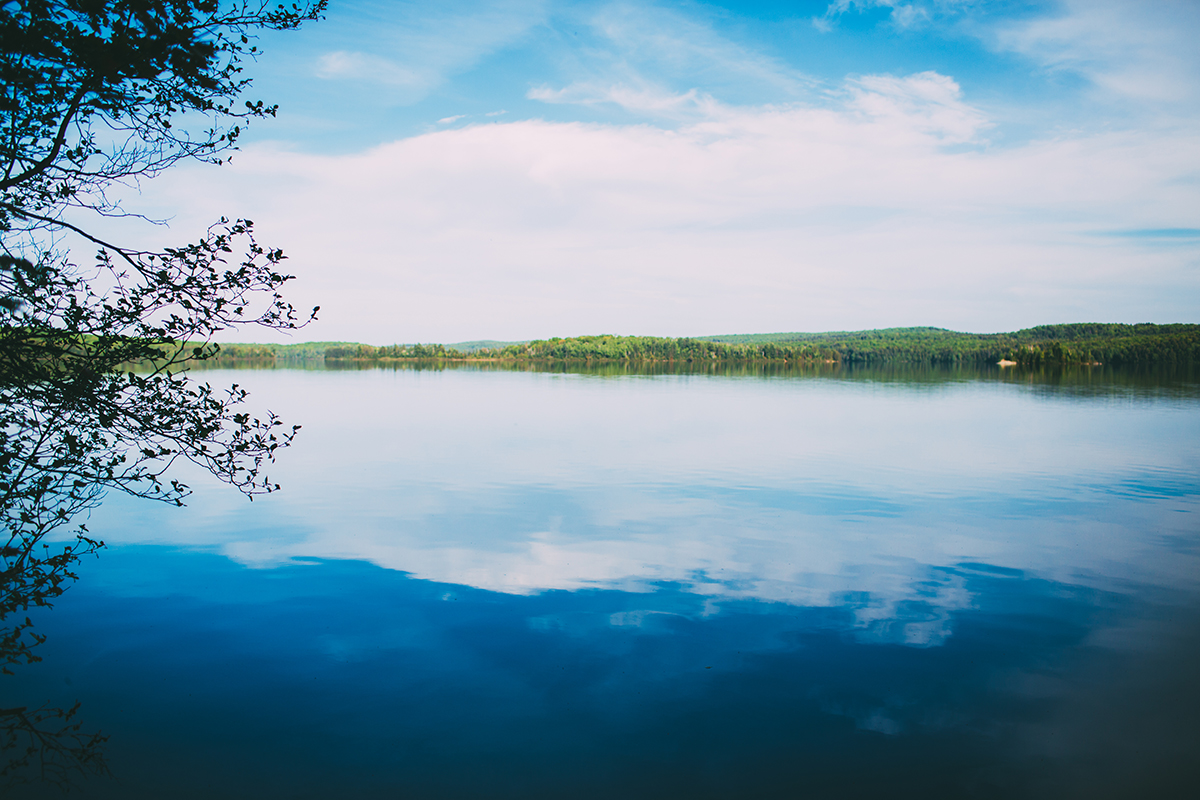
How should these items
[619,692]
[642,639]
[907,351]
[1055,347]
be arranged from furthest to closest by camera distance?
[907,351] < [1055,347] < [642,639] < [619,692]

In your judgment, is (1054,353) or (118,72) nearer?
(118,72)

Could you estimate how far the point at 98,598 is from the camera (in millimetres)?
11156

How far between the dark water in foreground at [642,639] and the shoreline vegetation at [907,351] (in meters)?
126

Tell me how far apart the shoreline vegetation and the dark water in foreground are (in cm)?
12648

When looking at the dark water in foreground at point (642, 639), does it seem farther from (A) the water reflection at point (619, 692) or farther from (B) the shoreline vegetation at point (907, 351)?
(B) the shoreline vegetation at point (907, 351)

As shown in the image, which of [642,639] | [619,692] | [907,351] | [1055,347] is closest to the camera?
[619,692]

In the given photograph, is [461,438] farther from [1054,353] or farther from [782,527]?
[1054,353]

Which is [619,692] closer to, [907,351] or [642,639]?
[642,639]

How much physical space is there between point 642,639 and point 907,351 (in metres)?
180

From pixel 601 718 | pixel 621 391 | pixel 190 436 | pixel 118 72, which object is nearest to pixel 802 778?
pixel 601 718

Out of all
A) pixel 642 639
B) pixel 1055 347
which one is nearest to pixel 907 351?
pixel 1055 347

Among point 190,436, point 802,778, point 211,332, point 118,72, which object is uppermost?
point 118,72

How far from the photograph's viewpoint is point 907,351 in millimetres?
173000

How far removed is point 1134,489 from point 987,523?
7.32 meters
